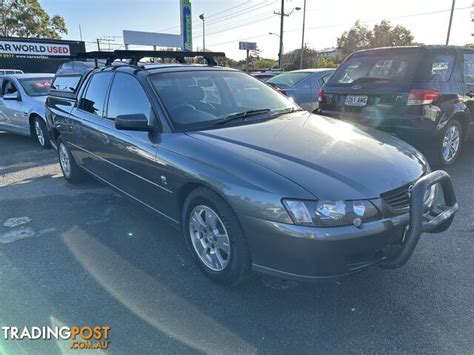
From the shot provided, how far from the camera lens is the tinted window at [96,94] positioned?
4.06 meters

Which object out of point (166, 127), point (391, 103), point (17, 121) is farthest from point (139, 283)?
point (17, 121)

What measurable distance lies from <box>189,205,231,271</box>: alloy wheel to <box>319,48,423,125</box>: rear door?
3.34m

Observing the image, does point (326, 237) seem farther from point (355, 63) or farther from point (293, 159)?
point (355, 63)

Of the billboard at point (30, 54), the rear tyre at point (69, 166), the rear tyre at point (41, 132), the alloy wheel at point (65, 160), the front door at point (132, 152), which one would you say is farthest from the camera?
the billboard at point (30, 54)

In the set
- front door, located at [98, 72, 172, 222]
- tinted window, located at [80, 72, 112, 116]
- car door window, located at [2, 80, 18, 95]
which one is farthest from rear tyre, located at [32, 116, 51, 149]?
front door, located at [98, 72, 172, 222]

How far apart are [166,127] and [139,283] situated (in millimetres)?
1280

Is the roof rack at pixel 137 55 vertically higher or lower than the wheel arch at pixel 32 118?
higher

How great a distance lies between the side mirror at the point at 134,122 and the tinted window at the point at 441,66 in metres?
3.83

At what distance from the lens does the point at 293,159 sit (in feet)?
8.24

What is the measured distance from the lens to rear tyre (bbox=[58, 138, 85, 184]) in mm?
5090

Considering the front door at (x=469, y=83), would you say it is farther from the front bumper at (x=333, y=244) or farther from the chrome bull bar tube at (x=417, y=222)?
the front bumper at (x=333, y=244)

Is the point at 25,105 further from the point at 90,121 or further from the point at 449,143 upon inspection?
the point at 449,143

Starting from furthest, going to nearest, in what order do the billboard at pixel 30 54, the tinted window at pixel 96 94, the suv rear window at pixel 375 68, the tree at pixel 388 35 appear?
the tree at pixel 388 35 < the billboard at pixel 30 54 < the suv rear window at pixel 375 68 < the tinted window at pixel 96 94

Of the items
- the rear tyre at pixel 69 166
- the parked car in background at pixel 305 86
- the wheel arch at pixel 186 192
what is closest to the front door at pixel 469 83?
the parked car in background at pixel 305 86
